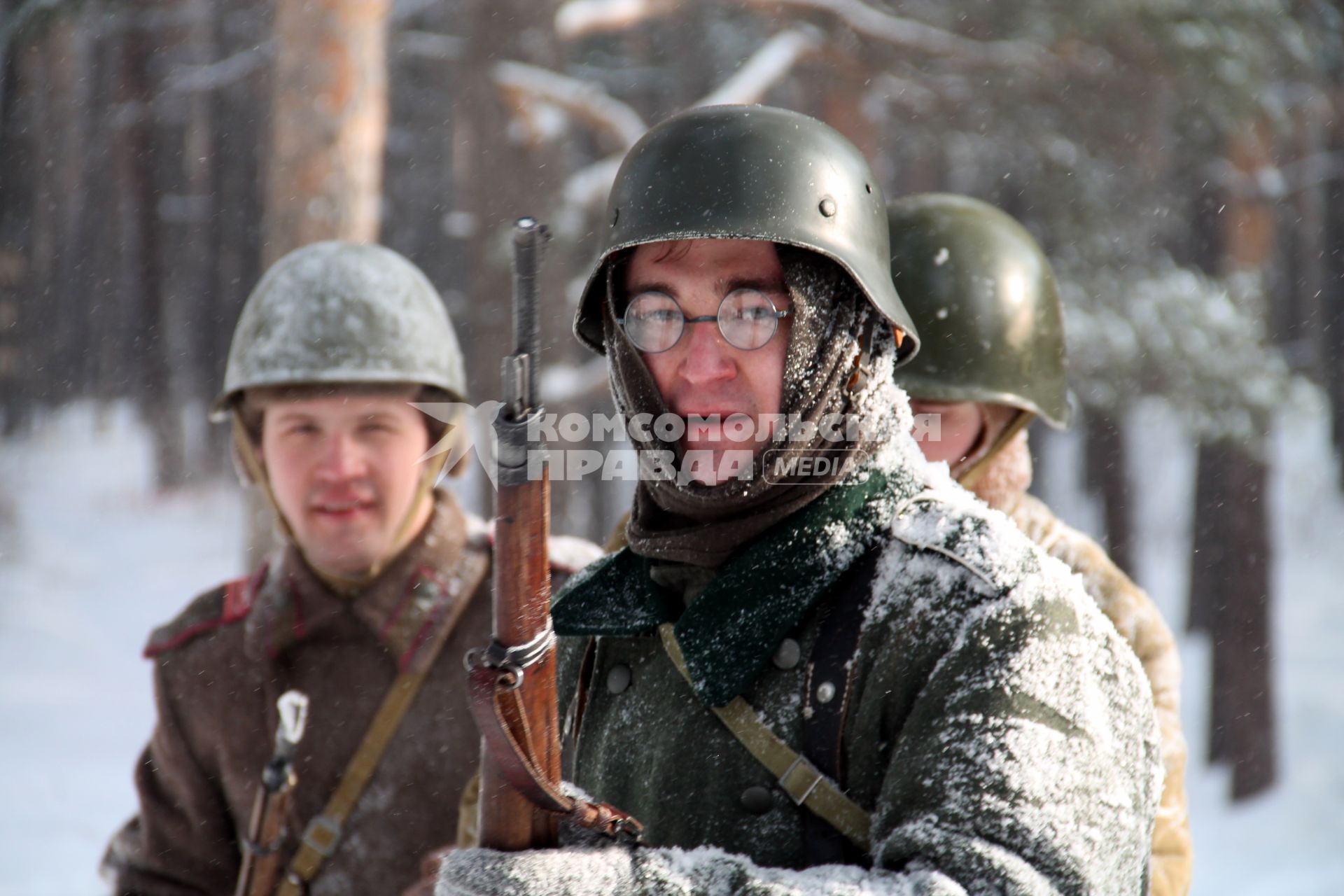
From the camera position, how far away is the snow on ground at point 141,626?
389 inches

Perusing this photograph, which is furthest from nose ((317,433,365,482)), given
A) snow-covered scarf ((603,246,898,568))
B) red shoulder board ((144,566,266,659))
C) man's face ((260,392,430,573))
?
snow-covered scarf ((603,246,898,568))

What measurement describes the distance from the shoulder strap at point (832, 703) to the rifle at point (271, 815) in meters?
1.68

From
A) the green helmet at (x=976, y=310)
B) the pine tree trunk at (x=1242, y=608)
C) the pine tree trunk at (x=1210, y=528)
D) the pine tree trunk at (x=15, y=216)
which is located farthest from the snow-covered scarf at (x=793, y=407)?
the pine tree trunk at (x=15, y=216)

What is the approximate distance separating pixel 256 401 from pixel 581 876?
255cm

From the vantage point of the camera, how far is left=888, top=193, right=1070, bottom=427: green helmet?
3.71 metres

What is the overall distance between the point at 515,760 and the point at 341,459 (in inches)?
77.7

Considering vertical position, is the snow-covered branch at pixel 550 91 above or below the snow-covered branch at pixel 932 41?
below

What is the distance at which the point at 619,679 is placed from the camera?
84.9 inches

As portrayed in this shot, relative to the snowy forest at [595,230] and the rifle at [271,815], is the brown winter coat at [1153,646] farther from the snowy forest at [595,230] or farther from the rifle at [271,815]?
the snowy forest at [595,230]

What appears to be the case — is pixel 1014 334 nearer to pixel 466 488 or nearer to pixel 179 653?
pixel 179 653

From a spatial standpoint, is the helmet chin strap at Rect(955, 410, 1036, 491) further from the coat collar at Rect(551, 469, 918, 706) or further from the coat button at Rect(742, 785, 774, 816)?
the coat button at Rect(742, 785, 774, 816)

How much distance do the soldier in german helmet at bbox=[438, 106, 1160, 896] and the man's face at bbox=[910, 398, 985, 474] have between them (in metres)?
1.27

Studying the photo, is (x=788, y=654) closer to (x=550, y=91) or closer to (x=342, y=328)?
(x=342, y=328)

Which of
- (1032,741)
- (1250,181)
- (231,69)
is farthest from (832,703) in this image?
(231,69)
